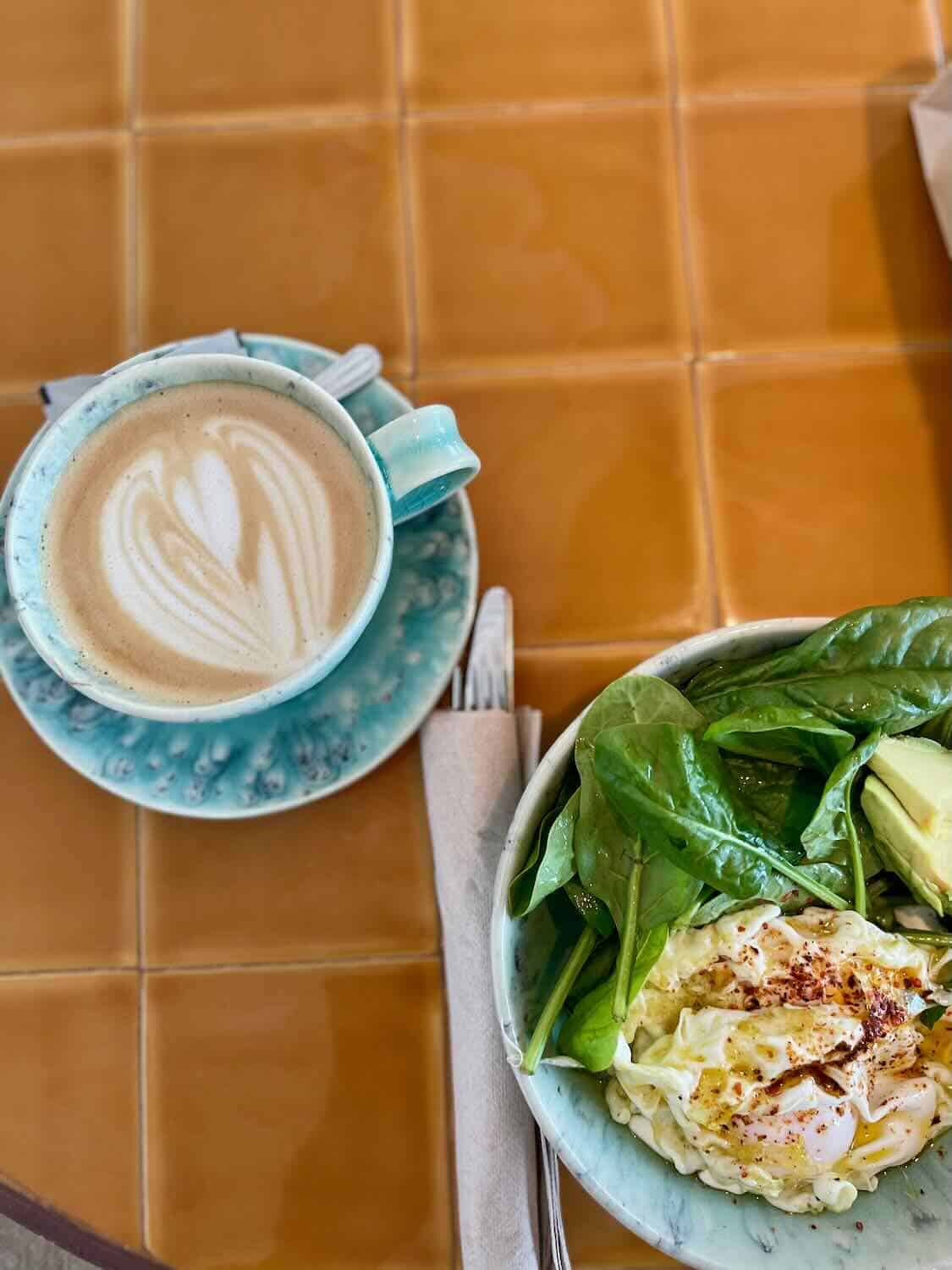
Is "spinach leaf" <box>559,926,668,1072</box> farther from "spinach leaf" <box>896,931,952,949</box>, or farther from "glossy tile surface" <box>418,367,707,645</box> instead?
"glossy tile surface" <box>418,367,707,645</box>

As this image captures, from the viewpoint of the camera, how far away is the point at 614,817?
52cm

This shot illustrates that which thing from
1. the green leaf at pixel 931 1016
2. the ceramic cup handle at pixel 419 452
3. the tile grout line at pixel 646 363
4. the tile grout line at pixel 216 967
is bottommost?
the tile grout line at pixel 216 967

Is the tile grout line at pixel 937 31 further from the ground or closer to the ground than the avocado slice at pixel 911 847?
further from the ground

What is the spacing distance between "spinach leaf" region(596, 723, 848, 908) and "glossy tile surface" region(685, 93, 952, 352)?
14.1 inches

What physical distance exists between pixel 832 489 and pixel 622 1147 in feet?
1.45

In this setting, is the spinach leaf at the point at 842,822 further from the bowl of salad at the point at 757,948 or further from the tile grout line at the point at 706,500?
the tile grout line at the point at 706,500

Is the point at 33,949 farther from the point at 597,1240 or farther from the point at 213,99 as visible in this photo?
the point at 213,99

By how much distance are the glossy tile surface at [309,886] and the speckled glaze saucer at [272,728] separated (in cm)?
6

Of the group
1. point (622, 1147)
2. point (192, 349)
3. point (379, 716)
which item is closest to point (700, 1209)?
point (622, 1147)

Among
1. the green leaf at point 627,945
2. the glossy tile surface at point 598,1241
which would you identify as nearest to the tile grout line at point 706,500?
the green leaf at point 627,945

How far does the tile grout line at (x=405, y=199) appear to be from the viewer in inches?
28.6

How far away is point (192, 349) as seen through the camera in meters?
0.64

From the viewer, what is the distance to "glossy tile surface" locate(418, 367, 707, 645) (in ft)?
2.31

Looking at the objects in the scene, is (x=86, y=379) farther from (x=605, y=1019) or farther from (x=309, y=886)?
(x=605, y=1019)
